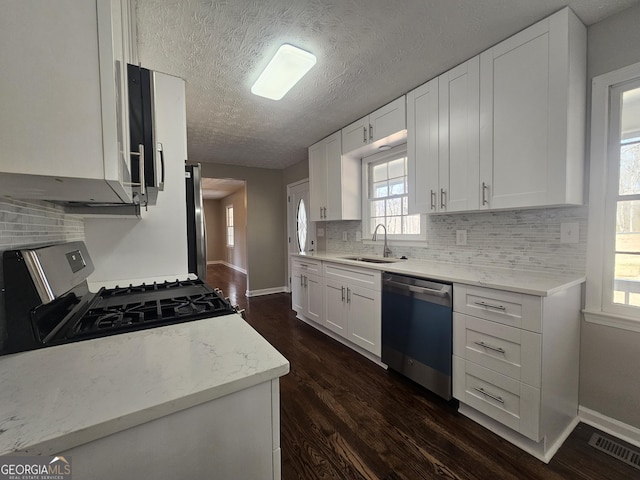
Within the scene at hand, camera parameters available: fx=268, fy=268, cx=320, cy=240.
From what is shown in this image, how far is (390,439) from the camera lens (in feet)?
5.16

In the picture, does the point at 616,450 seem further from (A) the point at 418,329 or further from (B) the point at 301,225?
(B) the point at 301,225

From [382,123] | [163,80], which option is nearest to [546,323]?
[382,123]

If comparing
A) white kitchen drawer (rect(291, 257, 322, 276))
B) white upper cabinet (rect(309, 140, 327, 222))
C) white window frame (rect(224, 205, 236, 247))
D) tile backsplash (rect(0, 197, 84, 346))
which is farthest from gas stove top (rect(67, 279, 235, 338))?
white window frame (rect(224, 205, 236, 247))

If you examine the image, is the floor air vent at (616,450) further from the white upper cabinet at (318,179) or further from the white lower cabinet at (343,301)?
the white upper cabinet at (318,179)

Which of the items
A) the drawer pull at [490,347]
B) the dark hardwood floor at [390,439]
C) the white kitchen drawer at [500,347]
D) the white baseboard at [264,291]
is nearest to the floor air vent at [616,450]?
the dark hardwood floor at [390,439]

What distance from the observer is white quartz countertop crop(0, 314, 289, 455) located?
1.51 feet

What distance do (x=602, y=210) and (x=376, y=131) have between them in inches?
72.6

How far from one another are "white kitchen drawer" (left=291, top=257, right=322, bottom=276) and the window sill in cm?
223

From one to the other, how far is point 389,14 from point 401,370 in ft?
7.97

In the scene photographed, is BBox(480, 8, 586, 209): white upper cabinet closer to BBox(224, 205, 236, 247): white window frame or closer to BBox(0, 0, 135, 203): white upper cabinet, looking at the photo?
BBox(0, 0, 135, 203): white upper cabinet

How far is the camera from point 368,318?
2.46 metres

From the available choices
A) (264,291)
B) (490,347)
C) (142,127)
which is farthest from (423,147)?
(264,291)

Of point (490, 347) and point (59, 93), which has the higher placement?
point (59, 93)

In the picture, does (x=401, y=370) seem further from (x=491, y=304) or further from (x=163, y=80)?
(x=163, y=80)
